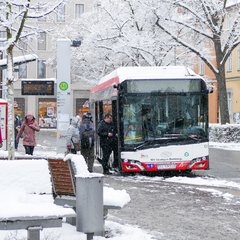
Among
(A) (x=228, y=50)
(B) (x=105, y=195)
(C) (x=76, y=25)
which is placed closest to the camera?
(B) (x=105, y=195)

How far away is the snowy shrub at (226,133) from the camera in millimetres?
33500

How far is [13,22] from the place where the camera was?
1655 cm

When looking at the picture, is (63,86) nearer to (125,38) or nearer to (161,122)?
(161,122)

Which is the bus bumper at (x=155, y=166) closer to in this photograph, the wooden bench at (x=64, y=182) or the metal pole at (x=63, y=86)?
the metal pole at (x=63, y=86)

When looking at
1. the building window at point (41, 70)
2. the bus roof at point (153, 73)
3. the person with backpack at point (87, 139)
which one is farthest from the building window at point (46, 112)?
the bus roof at point (153, 73)

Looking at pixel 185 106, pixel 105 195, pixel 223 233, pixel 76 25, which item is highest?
pixel 76 25

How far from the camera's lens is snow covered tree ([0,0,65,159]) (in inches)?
617

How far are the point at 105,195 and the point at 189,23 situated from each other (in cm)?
2767

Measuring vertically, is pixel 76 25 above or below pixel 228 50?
above

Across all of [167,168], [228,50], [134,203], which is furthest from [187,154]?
[228,50]

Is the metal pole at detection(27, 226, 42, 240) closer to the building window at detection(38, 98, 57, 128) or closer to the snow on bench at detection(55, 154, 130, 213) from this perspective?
the snow on bench at detection(55, 154, 130, 213)

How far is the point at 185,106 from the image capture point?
16750 millimetres

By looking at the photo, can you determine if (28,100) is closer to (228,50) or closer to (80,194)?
(228,50)

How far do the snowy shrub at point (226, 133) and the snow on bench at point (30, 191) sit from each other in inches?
1032
